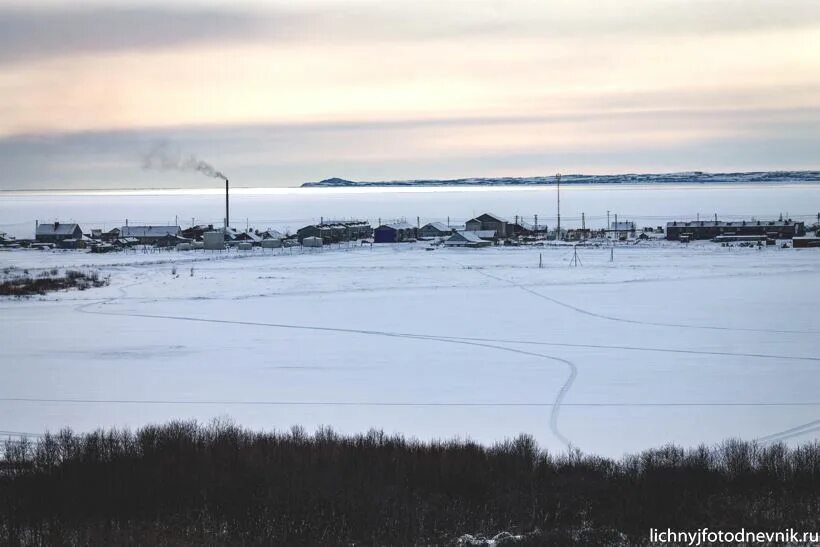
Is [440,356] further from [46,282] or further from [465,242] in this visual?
[465,242]

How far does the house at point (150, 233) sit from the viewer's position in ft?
235

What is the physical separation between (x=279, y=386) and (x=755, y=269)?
98.0 feet

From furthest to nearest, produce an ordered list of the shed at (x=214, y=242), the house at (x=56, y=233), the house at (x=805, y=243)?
the house at (x=56, y=233), the shed at (x=214, y=242), the house at (x=805, y=243)

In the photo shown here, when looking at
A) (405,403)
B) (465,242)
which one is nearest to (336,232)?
(465,242)

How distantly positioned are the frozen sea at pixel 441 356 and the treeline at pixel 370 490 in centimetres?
140

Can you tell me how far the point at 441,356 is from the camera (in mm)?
20453

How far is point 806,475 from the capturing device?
453 inches

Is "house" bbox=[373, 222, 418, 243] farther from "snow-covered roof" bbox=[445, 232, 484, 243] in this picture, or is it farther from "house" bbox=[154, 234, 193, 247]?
"house" bbox=[154, 234, 193, 247]

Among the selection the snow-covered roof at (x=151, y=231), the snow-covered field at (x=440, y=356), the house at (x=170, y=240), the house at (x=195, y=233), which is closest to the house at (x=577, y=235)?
the house at (x=195, y=233)

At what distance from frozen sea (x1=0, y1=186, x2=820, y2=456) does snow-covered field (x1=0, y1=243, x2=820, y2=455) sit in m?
0.07

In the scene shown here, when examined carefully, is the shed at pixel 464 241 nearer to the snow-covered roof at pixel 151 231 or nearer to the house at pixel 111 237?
the snow-covered roof at pixel 151 231

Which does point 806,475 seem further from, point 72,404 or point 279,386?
point 72,404

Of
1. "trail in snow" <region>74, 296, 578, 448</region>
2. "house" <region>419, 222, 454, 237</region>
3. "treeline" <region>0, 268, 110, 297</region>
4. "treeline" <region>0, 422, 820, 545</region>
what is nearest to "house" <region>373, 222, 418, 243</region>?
"house" <region>419, 222, 454, 237</region>

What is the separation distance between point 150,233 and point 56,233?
6981mm
